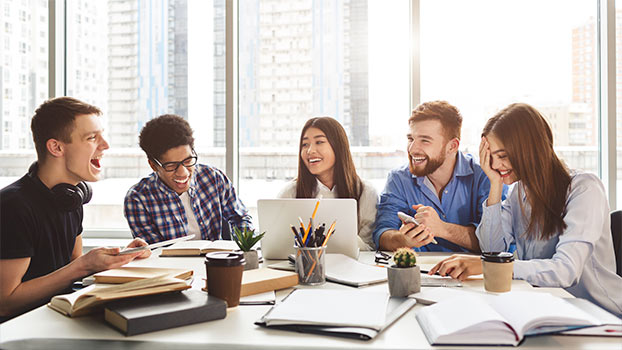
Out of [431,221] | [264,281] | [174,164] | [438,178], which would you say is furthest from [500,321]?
[174,164]

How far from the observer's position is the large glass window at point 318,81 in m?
3.15

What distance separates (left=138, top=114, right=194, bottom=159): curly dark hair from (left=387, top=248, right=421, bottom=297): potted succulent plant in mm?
1482

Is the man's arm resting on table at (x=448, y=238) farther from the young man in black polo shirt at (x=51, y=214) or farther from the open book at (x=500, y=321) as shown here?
the young man in black polo shirt at (x=51, y=214)

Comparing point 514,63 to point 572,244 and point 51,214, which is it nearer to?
point 572,244

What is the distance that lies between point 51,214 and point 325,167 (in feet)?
4.26

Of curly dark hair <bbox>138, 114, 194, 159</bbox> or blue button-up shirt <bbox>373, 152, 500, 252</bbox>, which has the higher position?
curly dark hair <bbox>138, 114, 194, 159</bbox>

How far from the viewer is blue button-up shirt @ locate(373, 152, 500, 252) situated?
7.57ft

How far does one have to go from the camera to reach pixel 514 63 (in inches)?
121

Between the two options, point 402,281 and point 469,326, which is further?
point 402,281

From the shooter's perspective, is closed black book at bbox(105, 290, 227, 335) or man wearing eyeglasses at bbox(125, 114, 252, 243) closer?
closed black book at bbox(105, 290, 227, 335)

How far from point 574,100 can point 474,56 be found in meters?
0.73

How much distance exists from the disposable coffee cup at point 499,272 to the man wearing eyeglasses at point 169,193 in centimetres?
152

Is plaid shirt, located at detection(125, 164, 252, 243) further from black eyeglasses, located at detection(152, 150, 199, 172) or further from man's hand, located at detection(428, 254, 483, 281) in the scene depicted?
man's hand, located at detection(428, 254, 483, 281)

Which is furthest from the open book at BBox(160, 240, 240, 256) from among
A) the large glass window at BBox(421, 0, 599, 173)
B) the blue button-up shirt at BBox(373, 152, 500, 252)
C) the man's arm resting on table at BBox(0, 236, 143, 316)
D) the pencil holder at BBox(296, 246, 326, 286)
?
the large glass window at BBox(421, 0, 599, 173)
